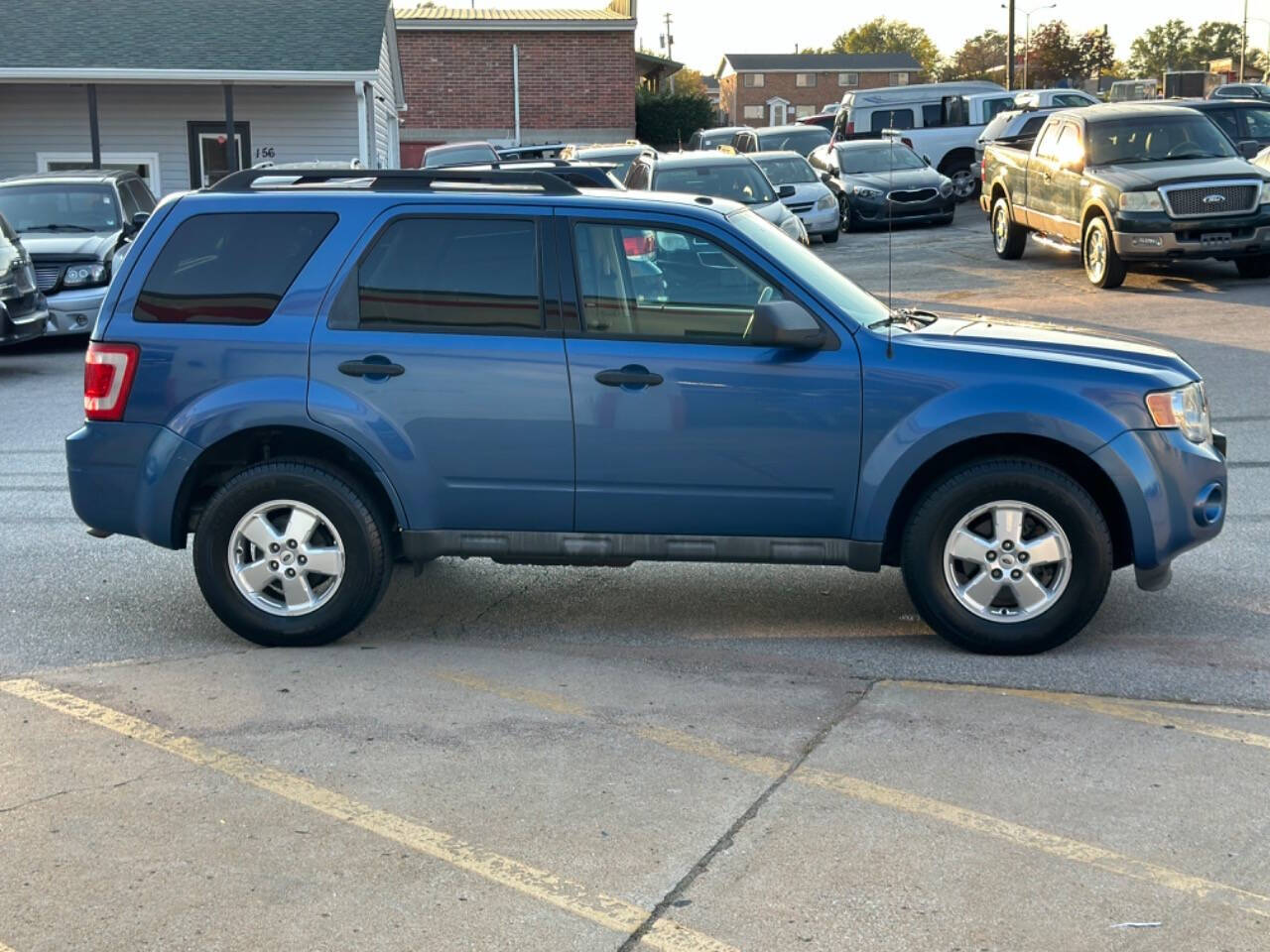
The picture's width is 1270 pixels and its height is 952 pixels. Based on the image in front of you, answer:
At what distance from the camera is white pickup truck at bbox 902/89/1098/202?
33781 mm

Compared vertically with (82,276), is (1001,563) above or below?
below

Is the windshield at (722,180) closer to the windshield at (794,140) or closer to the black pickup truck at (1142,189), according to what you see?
the black pickup truck at (1142,189)

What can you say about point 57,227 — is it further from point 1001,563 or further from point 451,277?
point 1001,563

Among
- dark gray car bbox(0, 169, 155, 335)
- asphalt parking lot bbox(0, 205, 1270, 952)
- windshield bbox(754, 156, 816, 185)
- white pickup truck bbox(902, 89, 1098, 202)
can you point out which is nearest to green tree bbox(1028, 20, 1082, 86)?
white pickup truck bbox(902, 89, 1098, 202)

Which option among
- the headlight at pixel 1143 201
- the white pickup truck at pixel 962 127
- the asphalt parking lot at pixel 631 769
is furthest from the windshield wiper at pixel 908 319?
the white pickup truck at pixel 962 127

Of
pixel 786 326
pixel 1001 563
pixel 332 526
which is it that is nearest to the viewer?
pixel 786 326

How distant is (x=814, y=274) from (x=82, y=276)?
39.6 feet

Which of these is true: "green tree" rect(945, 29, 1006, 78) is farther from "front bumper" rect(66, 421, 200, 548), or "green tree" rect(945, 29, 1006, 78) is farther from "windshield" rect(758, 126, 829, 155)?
"front bumper" rect(66, 421, 200, 548)

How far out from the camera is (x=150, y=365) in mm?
6410

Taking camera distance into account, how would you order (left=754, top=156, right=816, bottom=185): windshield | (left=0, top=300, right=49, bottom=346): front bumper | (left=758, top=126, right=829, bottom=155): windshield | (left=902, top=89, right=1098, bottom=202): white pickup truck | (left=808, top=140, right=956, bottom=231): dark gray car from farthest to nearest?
(left=758, top=126, right=829, bottom=155): windshield, (left=902, top=89, right=1098, bottom=202): white pickup truck, (left=808, top=140, right=956, bottom=231): dark gray car, (left=754, top=156, right=816, bottom=185): windshield, (left=0, top=300, right=49, bottom=346): front bumper

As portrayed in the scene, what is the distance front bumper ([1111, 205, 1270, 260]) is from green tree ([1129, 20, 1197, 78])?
121265 mm

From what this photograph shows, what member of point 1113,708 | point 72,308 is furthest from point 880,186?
point 1113,708

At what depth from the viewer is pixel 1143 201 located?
17.5 metres

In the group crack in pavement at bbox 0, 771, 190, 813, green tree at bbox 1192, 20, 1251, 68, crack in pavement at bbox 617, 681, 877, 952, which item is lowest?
crack in pavement at bbox 617, 681, 877, 952
